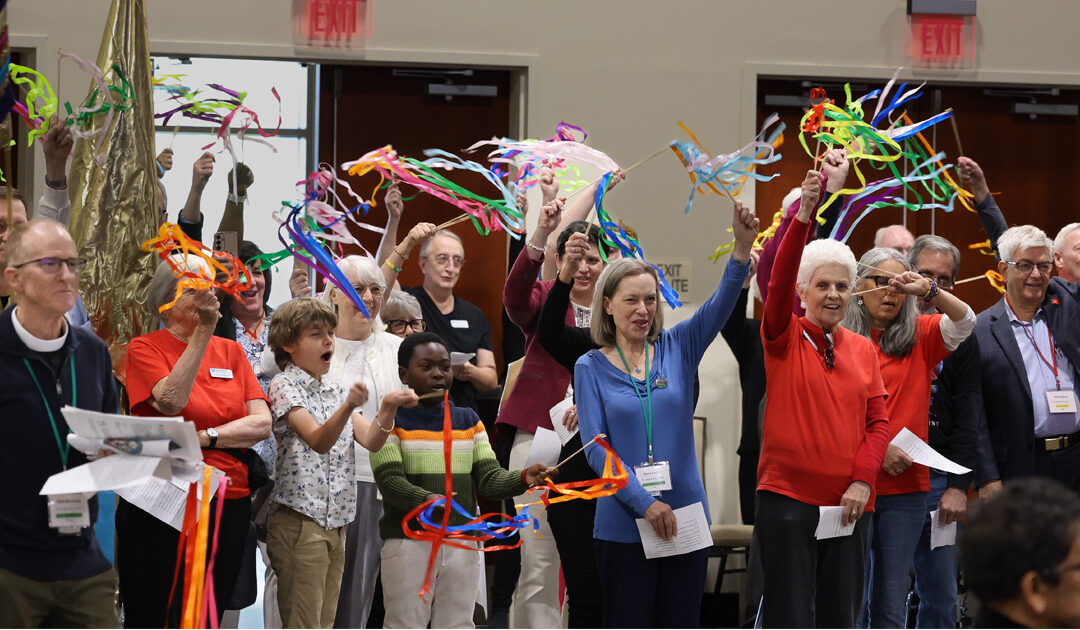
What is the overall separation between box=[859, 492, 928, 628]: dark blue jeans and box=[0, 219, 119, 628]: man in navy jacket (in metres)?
2.36

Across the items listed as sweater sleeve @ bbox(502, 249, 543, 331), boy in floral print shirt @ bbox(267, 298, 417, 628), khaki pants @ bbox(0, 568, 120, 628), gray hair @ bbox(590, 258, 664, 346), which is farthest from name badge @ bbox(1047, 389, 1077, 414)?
khaki pants @ bbox(0, 568, 120, 628)

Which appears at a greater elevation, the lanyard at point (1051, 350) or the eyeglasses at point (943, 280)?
the eyeglasses at point (943, 280)

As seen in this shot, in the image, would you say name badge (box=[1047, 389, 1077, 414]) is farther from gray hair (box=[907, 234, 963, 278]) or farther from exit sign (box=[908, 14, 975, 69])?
exit sign (box=[908, 14, 975, 69])

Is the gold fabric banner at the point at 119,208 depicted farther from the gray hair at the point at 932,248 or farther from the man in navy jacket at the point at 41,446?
the gray hair at the point at 932,248

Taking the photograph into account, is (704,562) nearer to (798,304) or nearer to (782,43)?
(798,304)

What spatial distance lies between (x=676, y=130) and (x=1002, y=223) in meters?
1.99

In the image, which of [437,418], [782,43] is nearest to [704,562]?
[437,418]

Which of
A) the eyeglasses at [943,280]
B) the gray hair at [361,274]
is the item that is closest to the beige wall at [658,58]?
the eyeglasses at [943,280]

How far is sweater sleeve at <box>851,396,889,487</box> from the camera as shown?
3504 millimetres

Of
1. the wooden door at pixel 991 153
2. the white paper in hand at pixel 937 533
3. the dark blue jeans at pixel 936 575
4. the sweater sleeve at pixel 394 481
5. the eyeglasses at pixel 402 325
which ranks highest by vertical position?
the wooden door at pixel 991 153

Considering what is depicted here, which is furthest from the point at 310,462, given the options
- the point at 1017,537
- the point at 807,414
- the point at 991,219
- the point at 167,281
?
the point at 991,219

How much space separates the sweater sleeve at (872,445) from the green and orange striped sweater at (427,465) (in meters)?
1.02

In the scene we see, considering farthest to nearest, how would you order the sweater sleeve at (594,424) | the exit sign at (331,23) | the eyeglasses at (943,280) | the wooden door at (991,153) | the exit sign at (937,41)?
the wooden door at (991,153)
the exit sign at (937,41)
the exit sign at (331,23)
the eyeglasses at (943,280)
the sweater sleeve at (594,424)

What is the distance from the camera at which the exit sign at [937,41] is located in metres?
6.36
